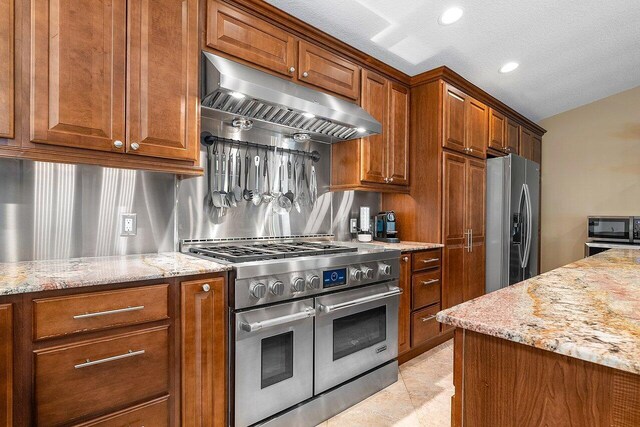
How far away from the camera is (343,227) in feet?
9.91

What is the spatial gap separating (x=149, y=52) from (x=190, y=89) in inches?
9.0

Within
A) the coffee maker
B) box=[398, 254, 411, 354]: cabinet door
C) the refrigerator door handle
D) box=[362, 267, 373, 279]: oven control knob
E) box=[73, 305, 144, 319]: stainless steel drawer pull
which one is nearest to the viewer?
box=[73, 305, 144, 319]: stainless steel drawer pull

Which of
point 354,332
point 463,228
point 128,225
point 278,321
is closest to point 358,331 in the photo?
point 354,332

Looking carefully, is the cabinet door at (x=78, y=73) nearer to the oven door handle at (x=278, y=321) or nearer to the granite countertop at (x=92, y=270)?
the granite countertop at (x=92, y=270)

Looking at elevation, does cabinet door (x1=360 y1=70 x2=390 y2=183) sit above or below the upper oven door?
above

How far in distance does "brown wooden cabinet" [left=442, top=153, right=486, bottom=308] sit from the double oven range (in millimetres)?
862

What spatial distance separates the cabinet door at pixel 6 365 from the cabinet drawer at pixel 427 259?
229cm

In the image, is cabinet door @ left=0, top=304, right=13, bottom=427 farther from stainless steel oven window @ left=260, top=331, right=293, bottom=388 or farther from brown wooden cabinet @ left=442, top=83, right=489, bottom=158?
brown wooden cabinet @ left=442, top=83, right=489, bottom=158

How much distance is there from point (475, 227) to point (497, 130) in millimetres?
1151

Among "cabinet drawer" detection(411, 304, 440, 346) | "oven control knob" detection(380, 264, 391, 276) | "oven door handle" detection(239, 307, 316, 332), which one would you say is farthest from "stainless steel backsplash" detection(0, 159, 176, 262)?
"cabinet drawer" detection(411, 304, 440, 346)

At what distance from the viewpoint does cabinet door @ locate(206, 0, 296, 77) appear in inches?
72.6

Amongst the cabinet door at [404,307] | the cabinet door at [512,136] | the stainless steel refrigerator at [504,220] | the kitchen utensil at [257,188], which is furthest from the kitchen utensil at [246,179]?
the cabinet door at [512,136]

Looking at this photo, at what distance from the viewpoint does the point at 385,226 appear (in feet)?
10.3

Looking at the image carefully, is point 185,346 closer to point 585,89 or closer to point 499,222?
point 499,222
